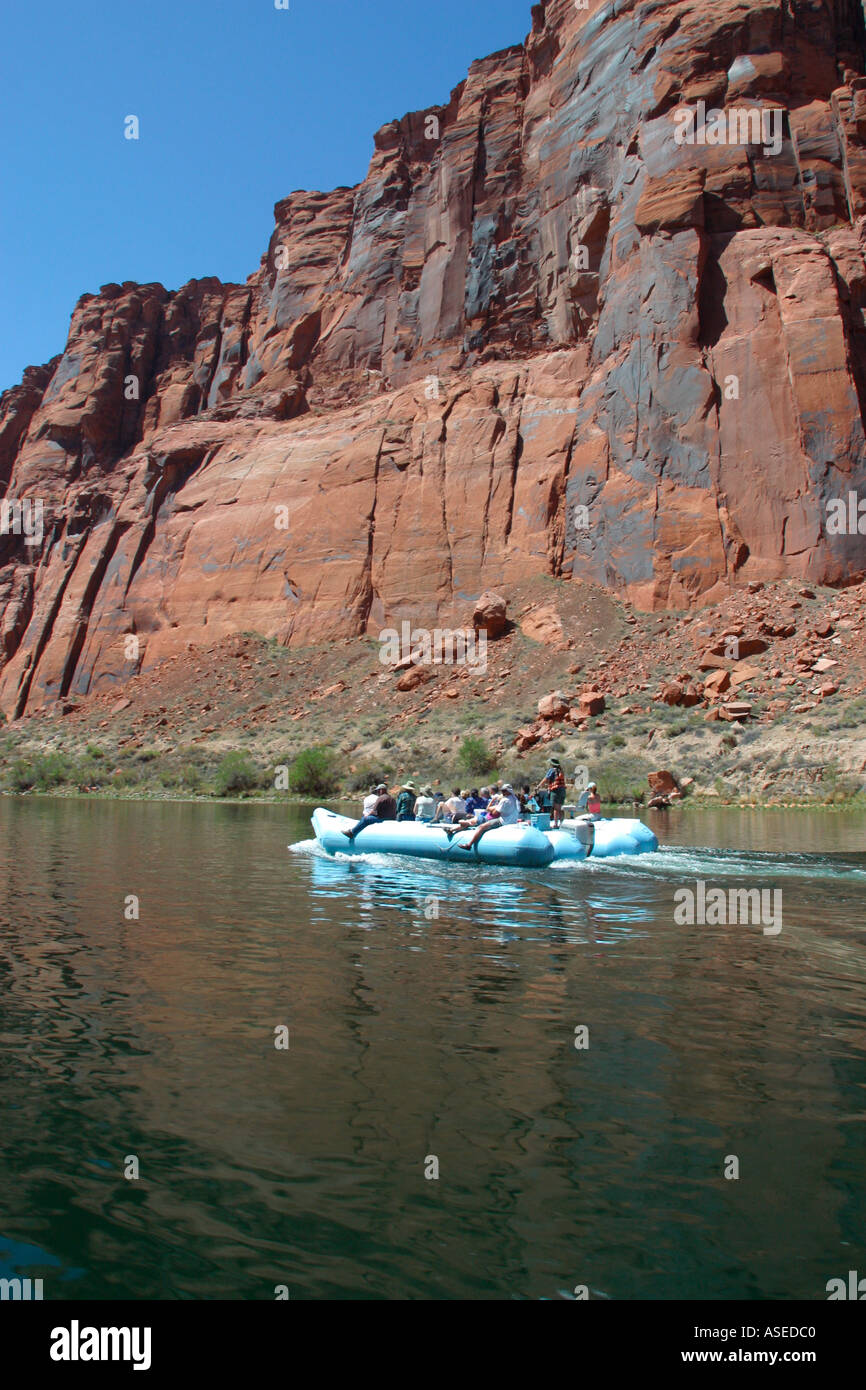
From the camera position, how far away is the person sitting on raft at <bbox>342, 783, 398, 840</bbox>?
19062mm

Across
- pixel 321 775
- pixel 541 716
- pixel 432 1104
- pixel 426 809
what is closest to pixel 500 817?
pixel 426 809

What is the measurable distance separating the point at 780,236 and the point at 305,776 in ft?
117

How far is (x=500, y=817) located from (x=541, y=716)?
2486 centimetres

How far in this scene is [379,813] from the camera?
19547 mm

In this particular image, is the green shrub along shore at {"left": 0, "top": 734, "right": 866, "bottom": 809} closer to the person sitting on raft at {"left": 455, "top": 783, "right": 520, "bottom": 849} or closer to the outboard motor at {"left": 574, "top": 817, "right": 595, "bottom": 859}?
the outboard motor at {"left": 574, "top": 817, "right": 595, "bottom": 859}

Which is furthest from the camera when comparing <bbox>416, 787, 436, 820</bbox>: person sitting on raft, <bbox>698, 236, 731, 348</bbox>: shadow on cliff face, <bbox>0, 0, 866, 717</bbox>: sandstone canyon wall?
<bbox>698, 236, 731, 348</bbox>: shadow on cliff face

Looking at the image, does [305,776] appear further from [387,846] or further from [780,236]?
[780,236]

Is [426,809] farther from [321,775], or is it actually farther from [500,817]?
[321,775]

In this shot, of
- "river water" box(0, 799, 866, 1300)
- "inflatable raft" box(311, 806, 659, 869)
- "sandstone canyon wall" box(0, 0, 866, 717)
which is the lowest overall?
"river water" box(0, 799, 866, 1300)

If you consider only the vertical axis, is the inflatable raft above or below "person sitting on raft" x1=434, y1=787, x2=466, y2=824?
below

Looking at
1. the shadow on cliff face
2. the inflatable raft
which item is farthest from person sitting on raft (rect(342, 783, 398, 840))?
the shadow on cliff face

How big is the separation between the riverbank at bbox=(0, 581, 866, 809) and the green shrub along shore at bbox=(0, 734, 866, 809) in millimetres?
93

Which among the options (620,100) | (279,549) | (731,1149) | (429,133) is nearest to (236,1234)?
(731,1149)

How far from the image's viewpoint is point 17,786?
159 feet
